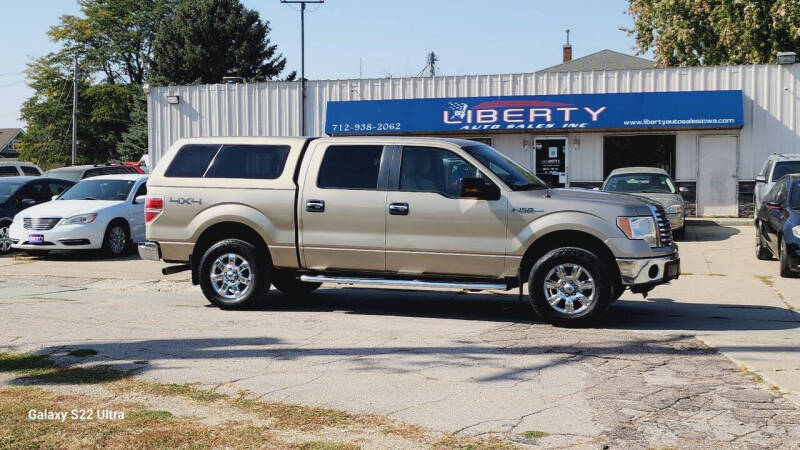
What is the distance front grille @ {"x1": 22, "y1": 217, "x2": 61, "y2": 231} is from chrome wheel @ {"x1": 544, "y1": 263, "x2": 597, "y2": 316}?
10.8 metres

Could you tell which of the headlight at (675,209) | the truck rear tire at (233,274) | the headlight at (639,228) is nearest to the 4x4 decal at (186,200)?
the truck rear tire at (233,274)

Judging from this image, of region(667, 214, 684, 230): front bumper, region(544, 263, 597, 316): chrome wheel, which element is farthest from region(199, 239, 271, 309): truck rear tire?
region(667, 214, 684, 230): front bumper

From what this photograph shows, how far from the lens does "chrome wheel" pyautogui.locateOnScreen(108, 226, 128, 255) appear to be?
53.4 ft

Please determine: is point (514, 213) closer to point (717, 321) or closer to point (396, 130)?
point (717, 321)

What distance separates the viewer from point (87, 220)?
1591cm

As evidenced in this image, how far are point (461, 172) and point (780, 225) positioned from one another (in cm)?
627

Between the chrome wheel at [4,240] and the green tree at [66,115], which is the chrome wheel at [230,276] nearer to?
the chrome wheel at [4,240]

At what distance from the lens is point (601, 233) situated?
27.7 feet

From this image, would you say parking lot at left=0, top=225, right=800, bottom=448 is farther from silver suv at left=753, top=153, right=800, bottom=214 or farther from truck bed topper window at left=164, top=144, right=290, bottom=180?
silver suv at left=753, top=153, right=800, bottom=214

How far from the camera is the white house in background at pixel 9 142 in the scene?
9843cm

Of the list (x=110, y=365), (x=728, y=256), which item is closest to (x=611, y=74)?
(x=728, y=256)

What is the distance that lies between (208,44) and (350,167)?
1790 inches

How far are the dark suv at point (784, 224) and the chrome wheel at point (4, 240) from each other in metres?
14.2

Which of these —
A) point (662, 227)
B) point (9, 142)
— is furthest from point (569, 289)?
point (9, 142)
